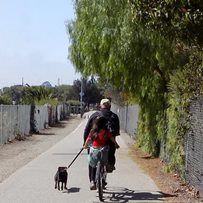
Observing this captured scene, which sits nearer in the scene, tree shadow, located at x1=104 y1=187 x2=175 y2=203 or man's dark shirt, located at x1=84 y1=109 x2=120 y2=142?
tree shadow, located at x1=104 y1=187 x2=175 y2=203

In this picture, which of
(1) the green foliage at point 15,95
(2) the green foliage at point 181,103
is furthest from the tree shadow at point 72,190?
(1) the green foliage at point 15,95

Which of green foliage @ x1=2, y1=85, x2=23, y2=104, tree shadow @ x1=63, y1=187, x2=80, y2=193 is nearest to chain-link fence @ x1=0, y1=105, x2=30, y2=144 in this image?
green foliage @ x1=2, y1=85, x2=23, y2=104

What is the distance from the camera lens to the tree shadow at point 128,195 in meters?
10.7

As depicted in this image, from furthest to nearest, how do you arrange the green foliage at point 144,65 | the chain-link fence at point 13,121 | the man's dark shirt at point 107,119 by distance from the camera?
the chain-link fence at point 13,121 → the green foliage at point 144,65 → the man's dark shirt at point 107,119

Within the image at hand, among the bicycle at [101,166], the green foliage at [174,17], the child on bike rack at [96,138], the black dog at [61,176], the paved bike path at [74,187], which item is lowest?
the paved bike path at [74,187]

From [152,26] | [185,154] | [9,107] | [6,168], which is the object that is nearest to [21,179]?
[6,168]

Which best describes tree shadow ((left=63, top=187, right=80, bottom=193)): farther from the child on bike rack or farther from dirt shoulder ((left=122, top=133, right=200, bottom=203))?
dirt shoulder ((left=122, top=133, right=200, bottom=203))

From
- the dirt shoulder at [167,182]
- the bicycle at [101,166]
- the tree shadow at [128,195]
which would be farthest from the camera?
the dirt shoulder at [167,182]

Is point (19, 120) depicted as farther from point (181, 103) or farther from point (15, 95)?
point (15, 95)

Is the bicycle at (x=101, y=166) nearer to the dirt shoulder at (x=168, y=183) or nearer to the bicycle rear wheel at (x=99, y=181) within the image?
the bicycle rear wheel at (x=99, y=181)

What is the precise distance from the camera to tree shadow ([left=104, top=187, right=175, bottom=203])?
1074cm

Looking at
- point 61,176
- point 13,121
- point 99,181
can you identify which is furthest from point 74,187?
point 13,121

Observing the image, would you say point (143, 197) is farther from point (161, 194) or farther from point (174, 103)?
point (174, 103)

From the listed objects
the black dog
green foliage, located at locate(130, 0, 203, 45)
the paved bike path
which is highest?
green foliage, located at locate(130, 0, 203, 45)
